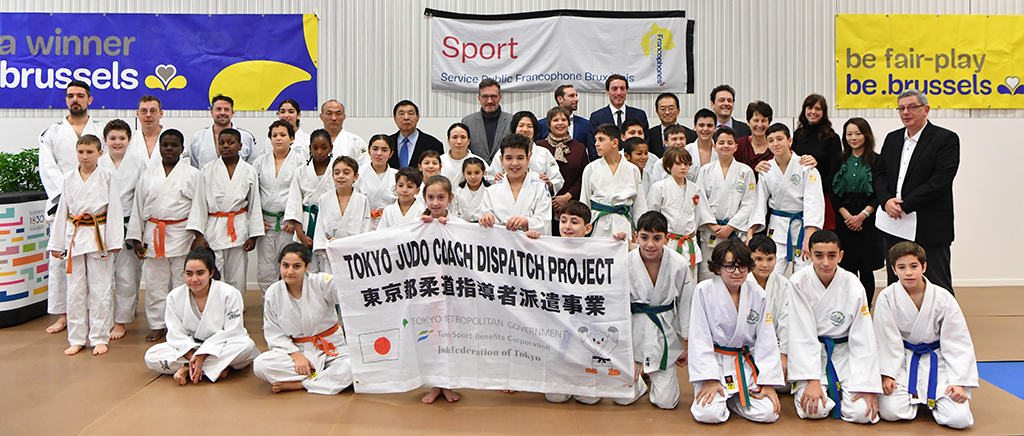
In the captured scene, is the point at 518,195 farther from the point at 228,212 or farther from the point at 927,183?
the point at 927,183

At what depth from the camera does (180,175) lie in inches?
180

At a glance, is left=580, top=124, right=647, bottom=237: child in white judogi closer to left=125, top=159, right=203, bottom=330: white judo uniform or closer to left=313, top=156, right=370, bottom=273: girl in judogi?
left=313, top=156, right=370, bottom=273: girl in judogi

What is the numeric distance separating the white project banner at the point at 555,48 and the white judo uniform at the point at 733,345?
3819 mm

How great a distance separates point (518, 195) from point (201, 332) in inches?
80.2

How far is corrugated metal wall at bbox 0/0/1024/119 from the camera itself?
257 inches

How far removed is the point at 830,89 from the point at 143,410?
676cm

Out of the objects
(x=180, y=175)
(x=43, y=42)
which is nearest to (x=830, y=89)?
(x=180, y=175)

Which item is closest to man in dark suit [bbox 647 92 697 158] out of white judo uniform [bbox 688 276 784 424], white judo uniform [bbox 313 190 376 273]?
white judo uniform [bbox 688 276 784 424]

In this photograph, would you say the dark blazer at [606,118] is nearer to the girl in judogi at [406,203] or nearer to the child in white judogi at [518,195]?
the child in white judogi at [518,195]

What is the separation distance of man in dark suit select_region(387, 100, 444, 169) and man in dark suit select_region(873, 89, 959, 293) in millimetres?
3564

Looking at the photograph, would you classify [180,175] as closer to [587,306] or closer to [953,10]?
[587,306]

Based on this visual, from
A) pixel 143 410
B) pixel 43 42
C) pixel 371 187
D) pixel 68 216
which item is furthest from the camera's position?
pixel 43 42

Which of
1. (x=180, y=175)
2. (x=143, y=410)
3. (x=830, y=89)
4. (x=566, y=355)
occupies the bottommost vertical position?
(x=143, y=410)

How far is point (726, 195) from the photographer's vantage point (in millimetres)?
4434
